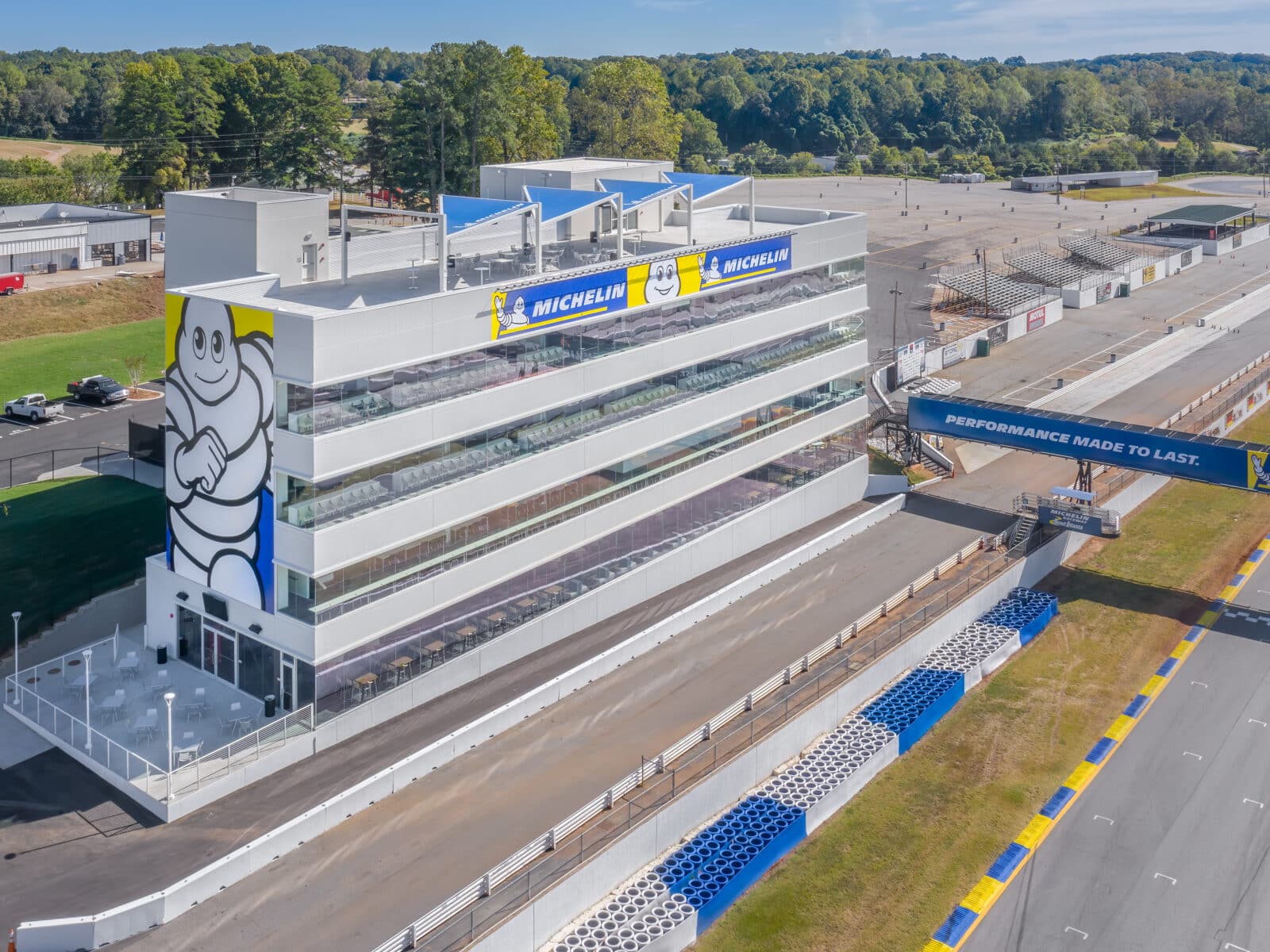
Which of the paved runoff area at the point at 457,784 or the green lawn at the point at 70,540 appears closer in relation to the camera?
the paved runoff area at the point at 457,784

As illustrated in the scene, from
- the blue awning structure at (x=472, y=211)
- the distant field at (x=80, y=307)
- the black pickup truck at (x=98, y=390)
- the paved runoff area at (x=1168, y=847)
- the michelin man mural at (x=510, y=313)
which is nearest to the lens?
the paved runoff area at (x=1168, y=847)

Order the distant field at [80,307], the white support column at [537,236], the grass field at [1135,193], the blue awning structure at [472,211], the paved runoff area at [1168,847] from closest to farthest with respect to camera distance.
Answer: the paved runoff area at [1168,847] < the blue awning structure at [472,211] < the white support column at [537,236] < the distant field at [80,307] < the grass field at [1135,193]

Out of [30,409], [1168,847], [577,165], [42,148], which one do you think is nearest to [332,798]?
[1168,847]

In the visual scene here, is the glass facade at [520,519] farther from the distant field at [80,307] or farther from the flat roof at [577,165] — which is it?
the distant field at [80,307]

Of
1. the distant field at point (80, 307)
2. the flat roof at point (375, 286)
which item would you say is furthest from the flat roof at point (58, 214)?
the flat roof at point (375, 286)

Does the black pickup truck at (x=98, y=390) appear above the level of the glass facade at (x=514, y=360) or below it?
below

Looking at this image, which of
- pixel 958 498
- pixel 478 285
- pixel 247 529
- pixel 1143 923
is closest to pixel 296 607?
pixel 247 529

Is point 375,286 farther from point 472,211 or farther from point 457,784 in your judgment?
point 457,784
